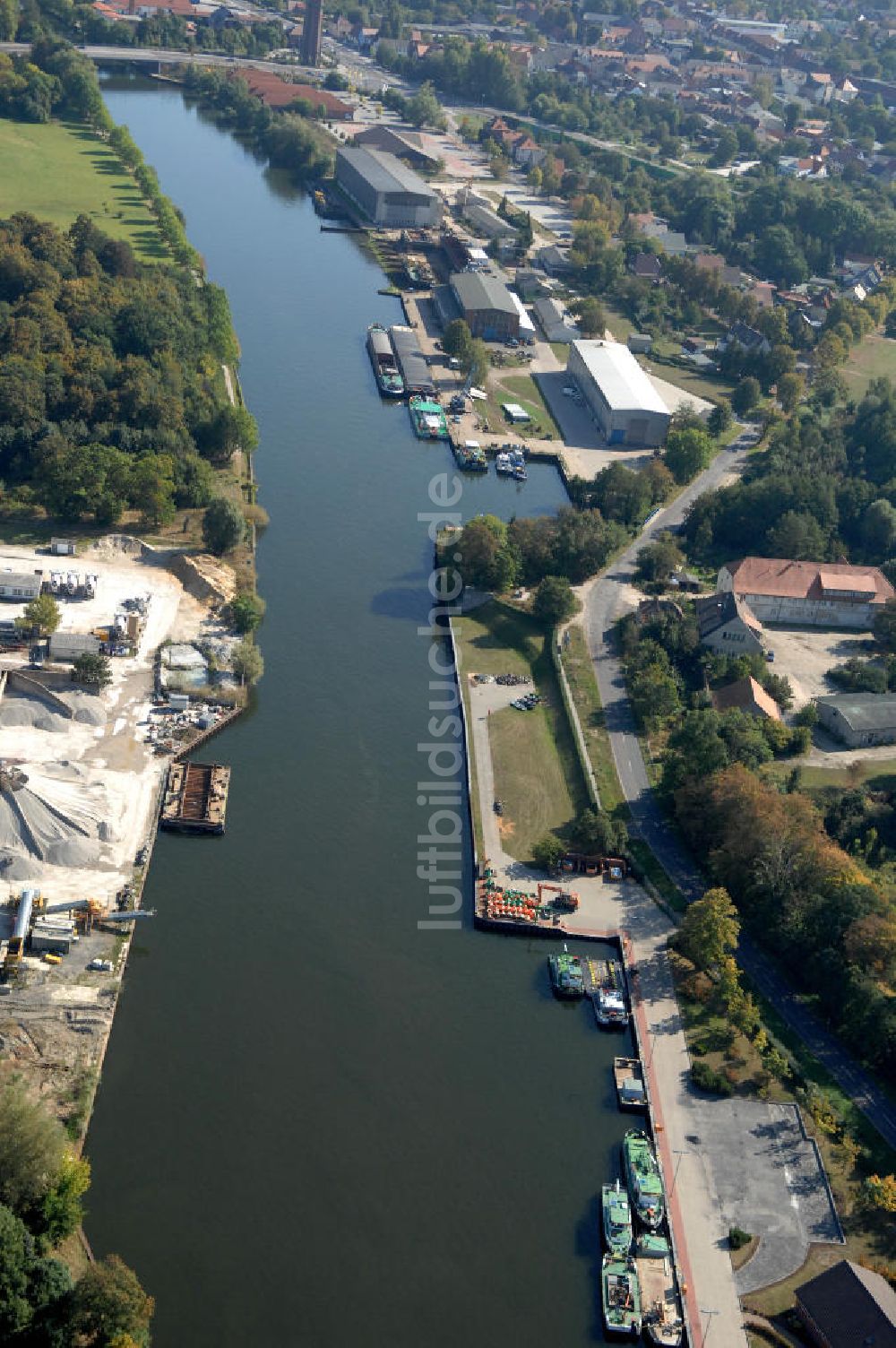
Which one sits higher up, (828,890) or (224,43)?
(224,43)

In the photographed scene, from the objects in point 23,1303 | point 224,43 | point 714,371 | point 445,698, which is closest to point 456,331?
point 714,371

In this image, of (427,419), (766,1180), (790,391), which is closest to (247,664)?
(766,1180)

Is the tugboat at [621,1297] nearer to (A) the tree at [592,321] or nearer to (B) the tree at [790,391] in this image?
→ (B) the tree at [790,391]

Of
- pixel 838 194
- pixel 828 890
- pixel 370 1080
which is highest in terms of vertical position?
pixel 838 194

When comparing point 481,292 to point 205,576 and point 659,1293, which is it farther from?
point 659,1293

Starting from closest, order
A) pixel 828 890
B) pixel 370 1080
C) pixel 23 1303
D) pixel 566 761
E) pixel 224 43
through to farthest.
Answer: pixel 23 1303 → pixel 370 1080 → pixel 828 890 → pixel 566 761 → pixel 224 43

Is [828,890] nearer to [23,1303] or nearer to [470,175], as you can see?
[23,1303]

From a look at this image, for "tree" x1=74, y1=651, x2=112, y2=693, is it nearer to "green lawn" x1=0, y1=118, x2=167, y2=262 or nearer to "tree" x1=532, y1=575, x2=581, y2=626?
"tree" x1=532, y1=575, x2=581, y2=626
